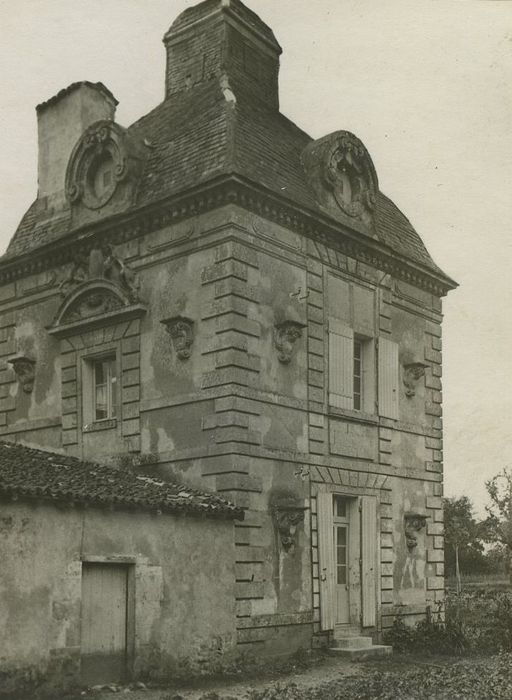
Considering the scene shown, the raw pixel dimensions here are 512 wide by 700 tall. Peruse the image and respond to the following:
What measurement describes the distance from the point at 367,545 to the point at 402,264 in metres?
5.44

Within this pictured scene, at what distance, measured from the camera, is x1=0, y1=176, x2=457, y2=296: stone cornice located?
566 inches

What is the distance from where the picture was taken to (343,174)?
1683cm

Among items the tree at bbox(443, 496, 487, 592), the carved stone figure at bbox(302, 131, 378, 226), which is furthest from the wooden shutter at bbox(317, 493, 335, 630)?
the tree at bbox(443, 496, 487, 592)

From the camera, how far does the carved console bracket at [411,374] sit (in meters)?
17.5

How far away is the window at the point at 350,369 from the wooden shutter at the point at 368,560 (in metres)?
1.76

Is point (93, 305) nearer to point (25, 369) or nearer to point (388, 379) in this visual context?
point (25, 369)

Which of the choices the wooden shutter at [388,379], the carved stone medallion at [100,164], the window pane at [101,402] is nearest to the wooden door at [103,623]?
the window pane at [101,402]

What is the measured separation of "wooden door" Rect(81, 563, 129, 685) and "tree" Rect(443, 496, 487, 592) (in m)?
29.7

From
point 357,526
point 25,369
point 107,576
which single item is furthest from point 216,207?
point 357,526

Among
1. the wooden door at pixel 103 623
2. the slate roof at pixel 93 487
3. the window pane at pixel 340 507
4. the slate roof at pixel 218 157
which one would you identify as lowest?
the wooden door at pixel 103 623

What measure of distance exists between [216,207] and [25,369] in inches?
203

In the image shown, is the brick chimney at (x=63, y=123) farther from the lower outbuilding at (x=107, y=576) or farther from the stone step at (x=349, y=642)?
the stone step at (x=349, y=642)

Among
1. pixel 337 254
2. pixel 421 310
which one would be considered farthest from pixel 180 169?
pixel 421 310

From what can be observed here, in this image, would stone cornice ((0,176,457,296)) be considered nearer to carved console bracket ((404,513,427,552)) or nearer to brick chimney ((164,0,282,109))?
brick chimney ((164,0,282,109))
